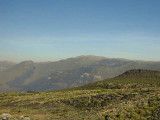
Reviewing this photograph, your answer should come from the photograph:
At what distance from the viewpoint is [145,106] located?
115ft

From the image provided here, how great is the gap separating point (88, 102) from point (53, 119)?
1696 centimetres

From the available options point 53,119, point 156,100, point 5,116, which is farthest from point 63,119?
→ point 156,100

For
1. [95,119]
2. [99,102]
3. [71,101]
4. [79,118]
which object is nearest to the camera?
[95,119]

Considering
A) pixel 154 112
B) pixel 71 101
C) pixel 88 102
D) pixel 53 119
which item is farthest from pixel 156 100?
pixel 71 101

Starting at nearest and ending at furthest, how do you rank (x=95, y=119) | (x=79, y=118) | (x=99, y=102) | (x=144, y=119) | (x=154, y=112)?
(x=144, y=119) < (x=154, y=112) < (x=95, y=119) < (x=79, y=118) < (x=99, y=102)

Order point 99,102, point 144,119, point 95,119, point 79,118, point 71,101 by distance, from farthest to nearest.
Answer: point 71,101 → point 99,102 → point 79,118 → point 95,119 → point 144,119

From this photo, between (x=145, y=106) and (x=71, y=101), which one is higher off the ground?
(x=145, y=106)

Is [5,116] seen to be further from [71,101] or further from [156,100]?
[156,100]

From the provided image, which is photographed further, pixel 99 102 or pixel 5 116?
pixel 99 102

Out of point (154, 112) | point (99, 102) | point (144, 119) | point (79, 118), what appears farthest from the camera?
point (99, 102)

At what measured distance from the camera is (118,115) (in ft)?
104

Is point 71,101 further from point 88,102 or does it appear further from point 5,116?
point 5,116

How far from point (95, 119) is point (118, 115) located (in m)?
4.99

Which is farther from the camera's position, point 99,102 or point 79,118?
point 99,102
